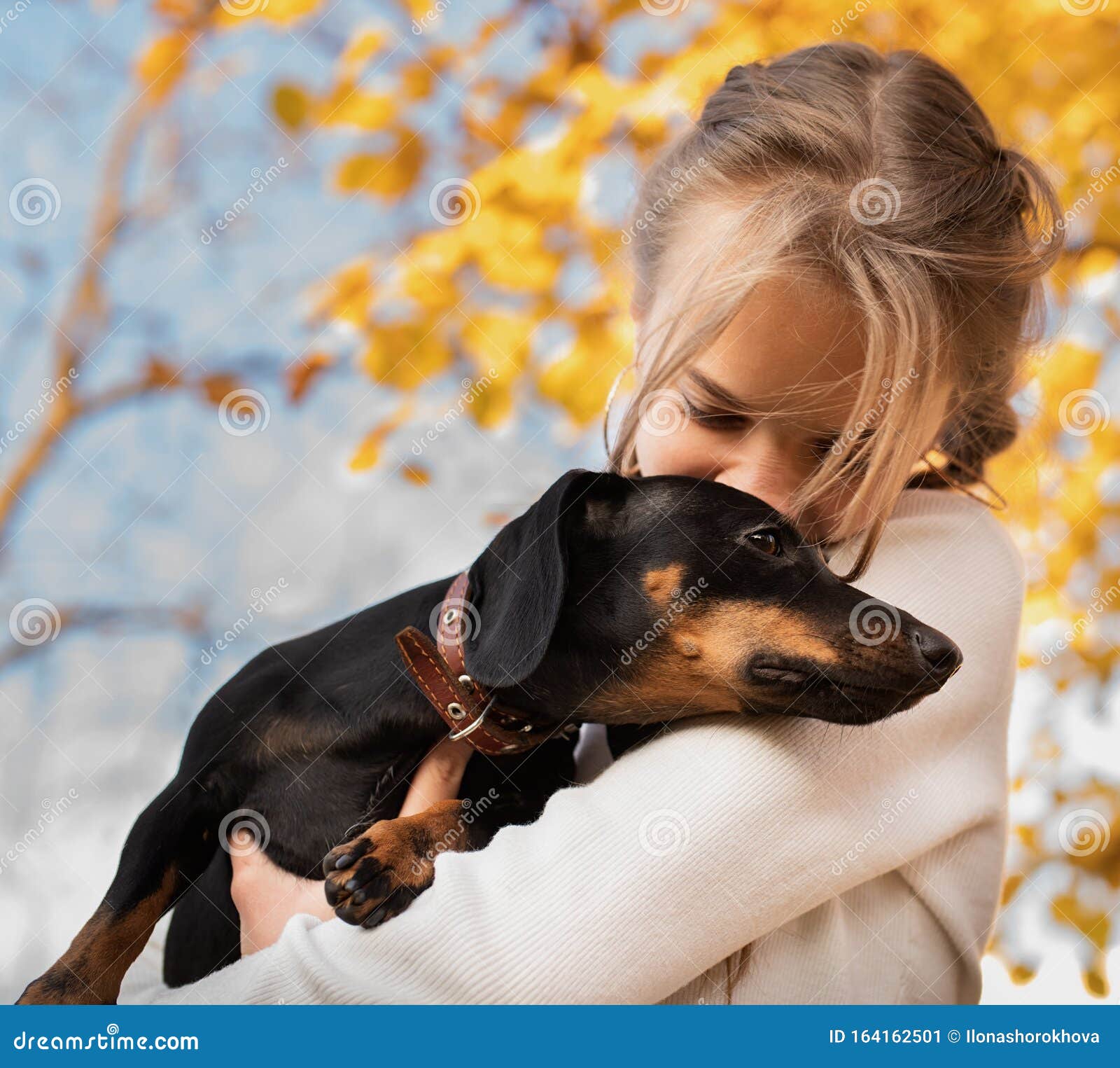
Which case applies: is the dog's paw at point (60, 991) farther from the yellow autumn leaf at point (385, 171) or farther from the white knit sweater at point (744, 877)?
the yellow autumn leaf at point (385, 171)

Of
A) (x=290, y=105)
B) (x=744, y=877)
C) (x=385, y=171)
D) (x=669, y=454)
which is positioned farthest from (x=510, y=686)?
(x=290, y=105)

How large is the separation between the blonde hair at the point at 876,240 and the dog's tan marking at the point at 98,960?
111 centimetres

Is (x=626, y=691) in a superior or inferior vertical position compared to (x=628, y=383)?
inferior

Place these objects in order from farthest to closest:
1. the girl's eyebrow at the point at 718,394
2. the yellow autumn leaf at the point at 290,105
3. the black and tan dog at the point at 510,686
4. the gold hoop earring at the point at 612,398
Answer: the yellow autumn leaf at the point at 290,105
the gold hoop earring at the point at 612,398
the girl's eyebrow at the point at 718,394
the black and tan dog at the point at 510,686

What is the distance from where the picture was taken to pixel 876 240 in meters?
1.86

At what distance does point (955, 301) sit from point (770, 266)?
1.37 ft

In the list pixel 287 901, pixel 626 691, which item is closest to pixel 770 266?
pixel 626 691

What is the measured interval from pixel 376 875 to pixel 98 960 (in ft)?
1.53

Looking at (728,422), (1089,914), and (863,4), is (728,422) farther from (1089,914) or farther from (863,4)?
(1089,914)

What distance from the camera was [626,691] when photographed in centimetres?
175

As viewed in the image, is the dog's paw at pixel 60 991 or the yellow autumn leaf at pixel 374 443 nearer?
the dog's paw at pixel 60 991

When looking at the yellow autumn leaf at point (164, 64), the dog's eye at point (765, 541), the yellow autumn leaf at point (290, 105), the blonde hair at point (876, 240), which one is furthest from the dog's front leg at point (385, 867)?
the yellow autumn leaf at point (164, 64)

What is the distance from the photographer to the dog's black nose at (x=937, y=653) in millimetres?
1540
